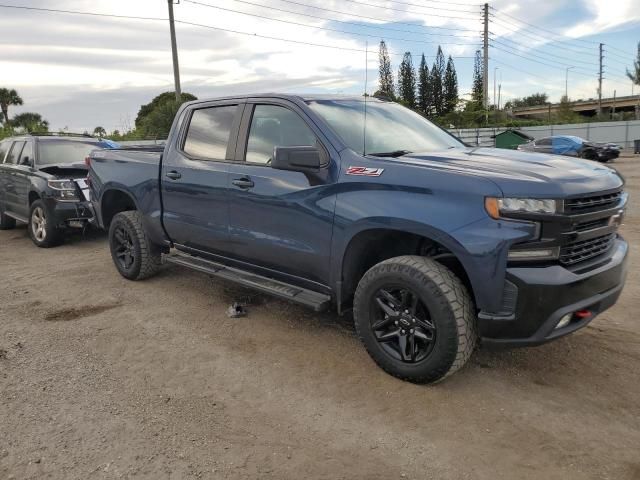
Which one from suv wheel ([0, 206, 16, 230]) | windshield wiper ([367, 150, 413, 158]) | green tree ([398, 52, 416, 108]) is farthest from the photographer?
green tree ([398, 52, 416, 108])

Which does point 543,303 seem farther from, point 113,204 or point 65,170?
point 65,170

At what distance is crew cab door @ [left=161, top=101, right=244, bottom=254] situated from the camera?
188 inches

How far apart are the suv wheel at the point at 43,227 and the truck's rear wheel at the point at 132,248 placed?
7.91 ft

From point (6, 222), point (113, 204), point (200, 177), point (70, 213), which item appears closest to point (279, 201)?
point (200, 177)

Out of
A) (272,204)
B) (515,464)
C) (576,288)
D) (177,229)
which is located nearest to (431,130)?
(272,204)

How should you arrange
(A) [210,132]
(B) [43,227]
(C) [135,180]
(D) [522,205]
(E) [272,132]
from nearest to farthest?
(D) [522,205] → (E) [272,132] → (A) [210,132] → (C) [135,180] → (B) [43,227]

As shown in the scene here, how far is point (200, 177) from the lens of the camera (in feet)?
16.2

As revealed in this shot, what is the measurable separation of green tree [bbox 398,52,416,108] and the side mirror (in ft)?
230

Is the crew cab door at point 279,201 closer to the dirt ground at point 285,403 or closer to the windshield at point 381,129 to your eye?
the windshield at point 381,129

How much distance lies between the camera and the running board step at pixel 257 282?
13.4ft

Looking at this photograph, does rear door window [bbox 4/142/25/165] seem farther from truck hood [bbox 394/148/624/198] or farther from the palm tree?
the palm tree

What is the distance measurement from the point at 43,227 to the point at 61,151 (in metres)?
1.39

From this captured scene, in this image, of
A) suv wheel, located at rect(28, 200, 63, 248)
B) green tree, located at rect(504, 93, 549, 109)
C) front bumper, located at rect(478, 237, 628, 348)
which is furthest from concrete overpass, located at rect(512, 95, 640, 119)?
front bumper, located at rect(478, 237, 628, 348)

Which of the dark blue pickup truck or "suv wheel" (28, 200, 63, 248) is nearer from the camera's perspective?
the dark blue pickup truck
